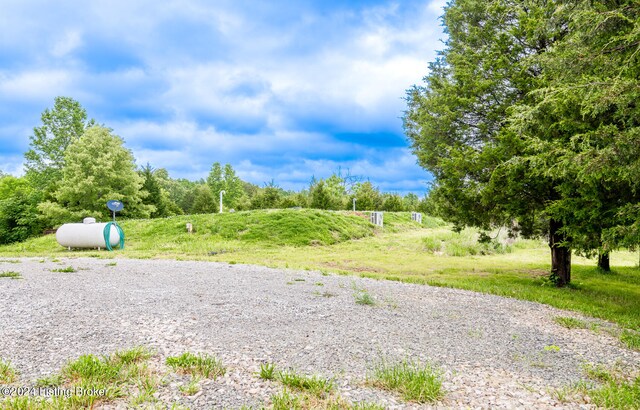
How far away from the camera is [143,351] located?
4.02m

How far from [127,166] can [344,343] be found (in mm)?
31229

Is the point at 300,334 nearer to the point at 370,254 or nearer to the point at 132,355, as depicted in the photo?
the point at 132,355

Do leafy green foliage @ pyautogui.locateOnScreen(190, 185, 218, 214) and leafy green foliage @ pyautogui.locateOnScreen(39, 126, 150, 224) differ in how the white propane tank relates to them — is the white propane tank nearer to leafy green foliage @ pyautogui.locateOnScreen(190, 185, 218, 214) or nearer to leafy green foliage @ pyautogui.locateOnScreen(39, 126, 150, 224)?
leafy green foliage @ pyautogui.locateOnScreen(39, 126, 150, 224)

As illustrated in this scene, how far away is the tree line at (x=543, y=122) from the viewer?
19.3 feet

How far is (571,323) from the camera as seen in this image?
21.0 ft

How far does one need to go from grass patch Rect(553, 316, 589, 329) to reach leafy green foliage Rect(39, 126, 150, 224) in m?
29.3


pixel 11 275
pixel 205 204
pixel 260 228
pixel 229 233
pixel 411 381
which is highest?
pixel 205 204

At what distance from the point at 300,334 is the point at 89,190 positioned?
2910 cm

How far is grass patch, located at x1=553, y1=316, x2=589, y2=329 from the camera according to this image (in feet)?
20.8

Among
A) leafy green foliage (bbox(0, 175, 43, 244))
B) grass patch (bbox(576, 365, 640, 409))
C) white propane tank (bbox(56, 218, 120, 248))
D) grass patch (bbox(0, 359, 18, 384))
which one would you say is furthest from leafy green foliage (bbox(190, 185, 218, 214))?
grass patch (bbox(576, 365, 640, 409))

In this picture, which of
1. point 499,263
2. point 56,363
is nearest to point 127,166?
point 499,263

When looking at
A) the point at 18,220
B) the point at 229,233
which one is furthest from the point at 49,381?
the point at 18,220

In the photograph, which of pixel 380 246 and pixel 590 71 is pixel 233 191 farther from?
pixel 590 71

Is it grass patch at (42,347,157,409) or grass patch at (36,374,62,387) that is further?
grass patch at (36,374,62,387)
